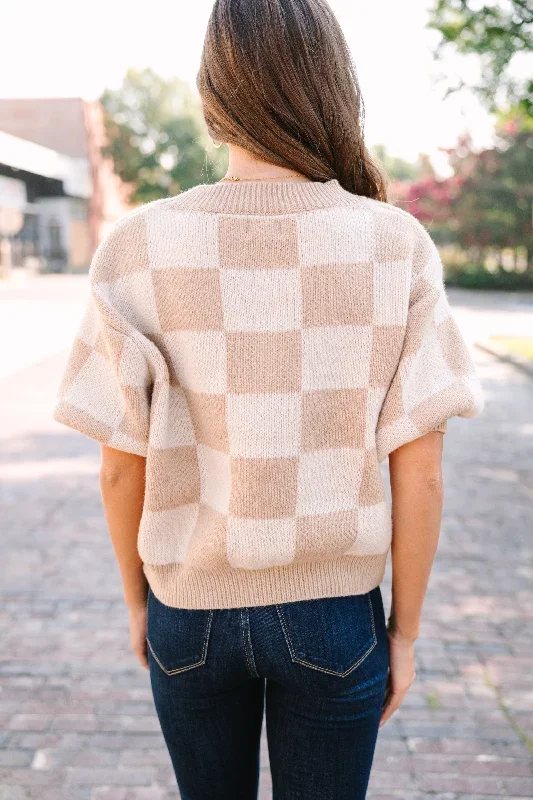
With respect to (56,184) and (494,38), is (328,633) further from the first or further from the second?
(56,184)

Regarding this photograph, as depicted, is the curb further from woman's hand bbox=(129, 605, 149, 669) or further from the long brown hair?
the long brown hair

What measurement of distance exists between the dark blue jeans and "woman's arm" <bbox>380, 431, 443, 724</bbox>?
0.25ft

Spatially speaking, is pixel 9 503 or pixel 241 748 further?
pixel 9 503

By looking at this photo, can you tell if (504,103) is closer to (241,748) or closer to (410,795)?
(410,795)

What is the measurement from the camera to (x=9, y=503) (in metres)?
5.54

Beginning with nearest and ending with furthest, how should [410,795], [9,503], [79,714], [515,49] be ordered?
[410,795], [79,714], [9,503], [515,49]

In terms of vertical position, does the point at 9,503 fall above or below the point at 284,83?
below

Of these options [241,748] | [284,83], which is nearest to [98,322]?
[284,83]

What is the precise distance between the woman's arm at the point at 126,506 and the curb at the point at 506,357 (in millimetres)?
11080

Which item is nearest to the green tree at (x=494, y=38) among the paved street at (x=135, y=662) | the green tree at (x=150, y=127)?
the paved street at (x=135, y=662)

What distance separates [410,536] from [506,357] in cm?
1246

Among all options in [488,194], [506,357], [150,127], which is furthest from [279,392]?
[150,127]

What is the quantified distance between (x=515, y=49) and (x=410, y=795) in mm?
6456

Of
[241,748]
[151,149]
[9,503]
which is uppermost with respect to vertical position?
[151,149]
